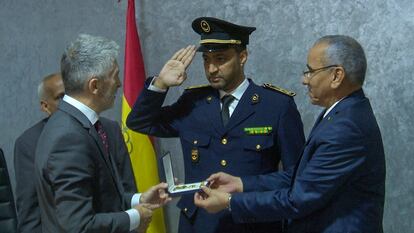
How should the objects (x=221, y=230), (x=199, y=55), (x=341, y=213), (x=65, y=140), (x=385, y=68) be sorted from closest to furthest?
(x=65, y=140), (x=341, y=213), (x=221, y=230), (x=385, y=68), (x=199, y=55)

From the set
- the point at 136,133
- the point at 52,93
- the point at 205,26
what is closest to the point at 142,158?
the point at 136,133

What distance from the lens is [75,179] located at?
1585mm

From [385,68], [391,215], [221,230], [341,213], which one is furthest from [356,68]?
[391,215]

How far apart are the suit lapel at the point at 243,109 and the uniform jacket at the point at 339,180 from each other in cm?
39

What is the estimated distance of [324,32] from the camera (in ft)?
10.1

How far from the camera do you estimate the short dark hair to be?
5.98 ft

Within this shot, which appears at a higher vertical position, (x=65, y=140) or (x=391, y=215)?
(x=65, y=140)

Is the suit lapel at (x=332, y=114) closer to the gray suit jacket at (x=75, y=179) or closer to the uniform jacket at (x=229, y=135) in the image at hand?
the uniform jacket at (x=229, y=135)

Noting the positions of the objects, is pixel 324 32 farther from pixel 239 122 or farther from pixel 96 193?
pixel 96 193

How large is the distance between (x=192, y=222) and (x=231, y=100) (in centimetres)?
48

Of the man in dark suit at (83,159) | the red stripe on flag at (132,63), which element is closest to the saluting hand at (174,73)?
the man in dark suit at (83,159)

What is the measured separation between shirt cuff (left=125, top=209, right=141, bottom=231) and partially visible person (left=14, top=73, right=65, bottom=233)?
1.91 ft

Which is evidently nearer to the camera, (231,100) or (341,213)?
(341,213)

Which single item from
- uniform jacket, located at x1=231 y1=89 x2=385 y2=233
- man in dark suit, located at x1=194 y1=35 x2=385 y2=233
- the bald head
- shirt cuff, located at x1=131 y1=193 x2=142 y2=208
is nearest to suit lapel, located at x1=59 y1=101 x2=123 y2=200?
shirt cuff, located at x1=131 y1=193 x2=142 y2=208
